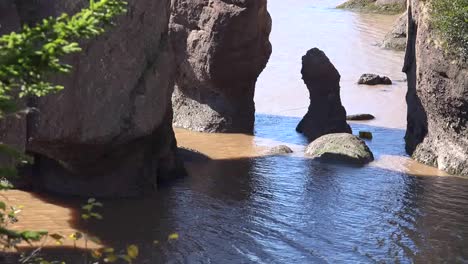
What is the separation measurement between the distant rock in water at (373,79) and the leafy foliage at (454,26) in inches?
336

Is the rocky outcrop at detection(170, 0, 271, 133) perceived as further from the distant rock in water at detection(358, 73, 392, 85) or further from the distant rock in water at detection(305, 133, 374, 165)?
the distant rock in water at detection(358, 73, 392, 85)

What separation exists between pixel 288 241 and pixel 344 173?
150 inches

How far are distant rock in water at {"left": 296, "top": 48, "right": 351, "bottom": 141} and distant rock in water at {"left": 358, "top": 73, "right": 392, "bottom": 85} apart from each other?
581cm

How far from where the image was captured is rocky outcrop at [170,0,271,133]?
1569 cm

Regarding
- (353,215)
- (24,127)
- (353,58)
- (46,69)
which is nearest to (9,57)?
(46,69)

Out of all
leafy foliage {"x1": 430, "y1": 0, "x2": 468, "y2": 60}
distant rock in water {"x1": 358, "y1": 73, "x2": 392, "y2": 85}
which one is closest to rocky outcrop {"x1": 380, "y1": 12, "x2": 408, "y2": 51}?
distant rock in water {"x1": 358, "y1": 73, "x2": 392, "y2": 85}

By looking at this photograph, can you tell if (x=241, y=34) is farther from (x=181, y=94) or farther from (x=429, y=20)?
(x=429, y=20)

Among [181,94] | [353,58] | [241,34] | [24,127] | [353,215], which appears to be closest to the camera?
[24,127]

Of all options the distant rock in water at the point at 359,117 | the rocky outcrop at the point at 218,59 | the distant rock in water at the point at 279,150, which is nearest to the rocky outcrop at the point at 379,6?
the distant rock in water at the point at 359,117

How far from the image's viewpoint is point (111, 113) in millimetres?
10445

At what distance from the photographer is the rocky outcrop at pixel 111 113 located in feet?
32.0

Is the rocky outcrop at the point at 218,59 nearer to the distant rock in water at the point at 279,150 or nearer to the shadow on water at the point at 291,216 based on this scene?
the distant rock in water at the point at 279,150

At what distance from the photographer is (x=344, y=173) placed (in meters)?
13.2

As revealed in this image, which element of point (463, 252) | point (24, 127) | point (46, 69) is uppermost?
point (46, 69)
